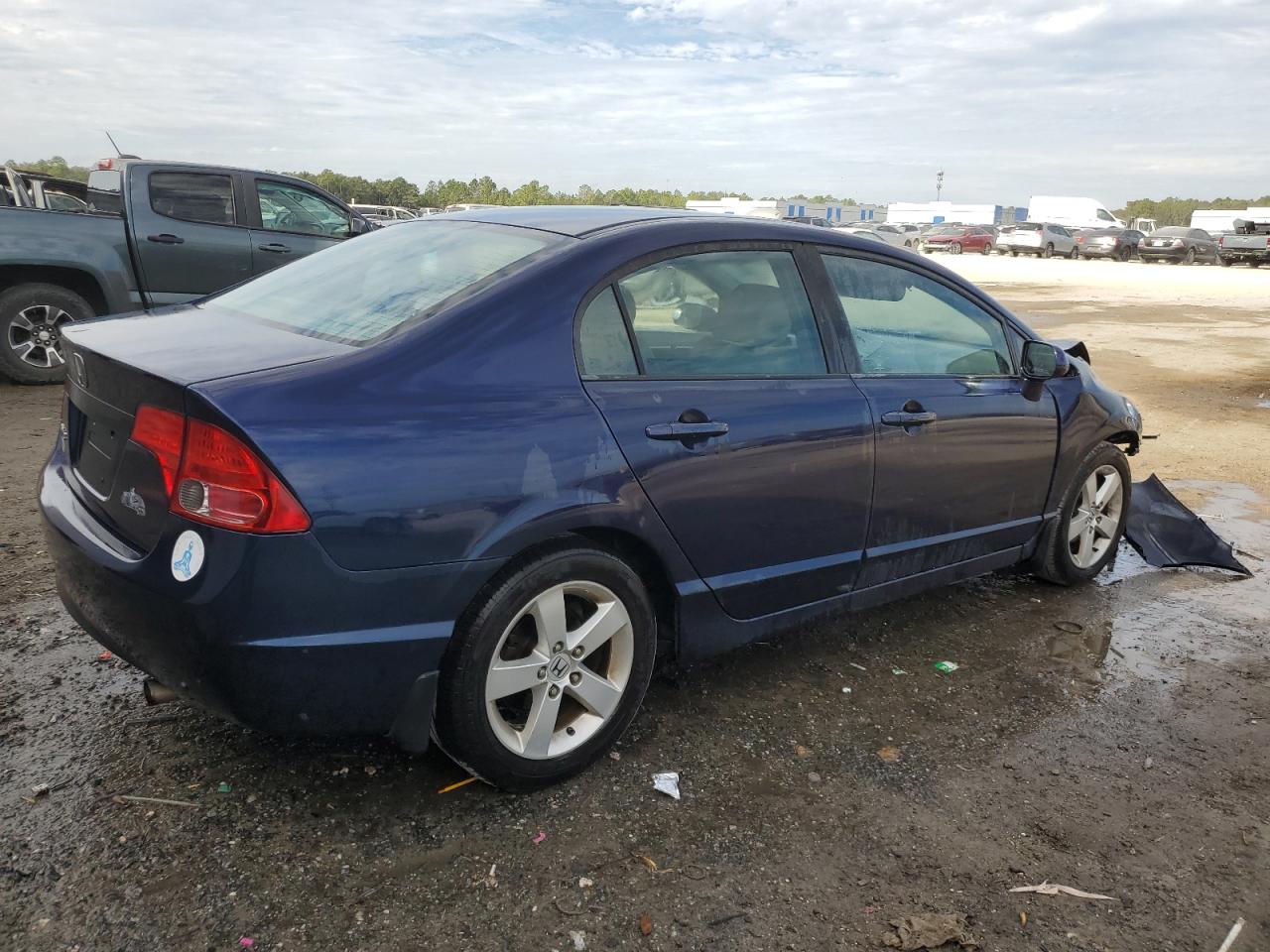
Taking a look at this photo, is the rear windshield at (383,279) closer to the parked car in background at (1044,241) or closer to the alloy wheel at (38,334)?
the alloy wheel at (38,334)

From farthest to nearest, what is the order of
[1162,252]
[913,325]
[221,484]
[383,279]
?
[1162,252] → [913,325] → [383,279] → [221,484]

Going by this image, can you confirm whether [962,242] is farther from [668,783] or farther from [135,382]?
[135,382]

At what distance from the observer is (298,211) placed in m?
9.65

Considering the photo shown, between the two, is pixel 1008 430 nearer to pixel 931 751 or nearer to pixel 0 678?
pixel 931 751

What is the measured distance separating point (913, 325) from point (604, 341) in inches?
60.0

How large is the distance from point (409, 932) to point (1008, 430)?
294 centimetres

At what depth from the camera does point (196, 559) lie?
240cm

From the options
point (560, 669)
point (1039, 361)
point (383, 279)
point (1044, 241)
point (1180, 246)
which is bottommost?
point (560, 669)

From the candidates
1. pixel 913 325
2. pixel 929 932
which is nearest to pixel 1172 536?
pixel 913 325

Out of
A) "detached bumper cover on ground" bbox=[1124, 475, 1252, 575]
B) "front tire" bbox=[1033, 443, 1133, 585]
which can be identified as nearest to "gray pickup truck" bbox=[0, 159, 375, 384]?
"front tire" bbox=[1033, 443, 1133, 585]

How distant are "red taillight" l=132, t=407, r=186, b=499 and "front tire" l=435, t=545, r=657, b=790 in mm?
798

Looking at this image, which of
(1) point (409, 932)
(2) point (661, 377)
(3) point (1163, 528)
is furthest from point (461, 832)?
(3) point (1163, 528)

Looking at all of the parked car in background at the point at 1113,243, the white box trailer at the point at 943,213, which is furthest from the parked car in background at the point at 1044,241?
the white box trailer at the point at 943,213

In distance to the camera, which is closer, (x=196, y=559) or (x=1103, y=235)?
(x=196, y=559)
